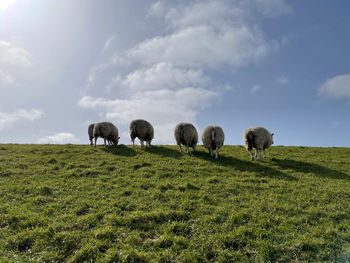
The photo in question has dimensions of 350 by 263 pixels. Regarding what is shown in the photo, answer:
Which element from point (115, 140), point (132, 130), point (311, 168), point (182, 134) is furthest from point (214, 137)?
point (115, 140)

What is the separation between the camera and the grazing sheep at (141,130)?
77.9ft

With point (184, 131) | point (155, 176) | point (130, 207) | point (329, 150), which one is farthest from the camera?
point (329, 150)

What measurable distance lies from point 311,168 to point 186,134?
1058 centimetres

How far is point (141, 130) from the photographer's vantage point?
77.9 ft

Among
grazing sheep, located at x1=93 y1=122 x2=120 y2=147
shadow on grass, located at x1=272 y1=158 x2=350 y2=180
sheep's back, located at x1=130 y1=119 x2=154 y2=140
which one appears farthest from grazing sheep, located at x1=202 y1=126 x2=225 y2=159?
grazing sheep, located at x1=93 y1=122 x2=120 y2=147

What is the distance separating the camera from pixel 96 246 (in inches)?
244

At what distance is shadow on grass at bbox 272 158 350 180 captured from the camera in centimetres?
1458

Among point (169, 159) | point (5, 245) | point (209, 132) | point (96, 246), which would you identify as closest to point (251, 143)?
point (209, 132)

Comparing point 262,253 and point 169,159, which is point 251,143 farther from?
point 262,253

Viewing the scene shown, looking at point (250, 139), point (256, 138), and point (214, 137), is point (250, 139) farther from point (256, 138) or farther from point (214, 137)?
point (214, 137)

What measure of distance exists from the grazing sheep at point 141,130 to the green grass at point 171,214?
325 inches

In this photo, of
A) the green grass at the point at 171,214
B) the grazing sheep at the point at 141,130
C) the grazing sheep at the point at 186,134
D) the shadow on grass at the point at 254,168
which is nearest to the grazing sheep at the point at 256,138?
the shadow on grass at the point at 254,168

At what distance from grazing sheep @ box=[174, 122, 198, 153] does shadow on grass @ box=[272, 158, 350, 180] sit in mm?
7577

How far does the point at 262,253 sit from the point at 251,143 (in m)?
14.0
